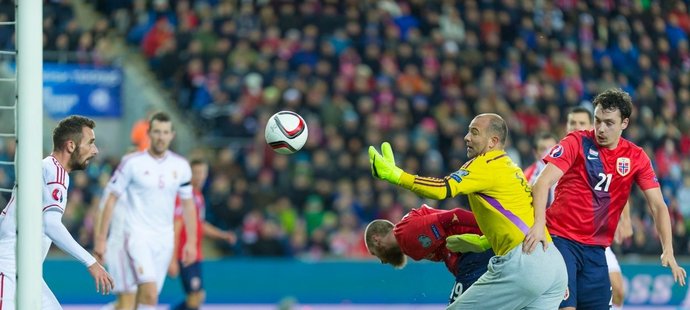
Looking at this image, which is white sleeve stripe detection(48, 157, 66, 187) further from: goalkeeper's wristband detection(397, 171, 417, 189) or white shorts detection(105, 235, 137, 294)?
white shorts detection(105, 235, 137, 294)

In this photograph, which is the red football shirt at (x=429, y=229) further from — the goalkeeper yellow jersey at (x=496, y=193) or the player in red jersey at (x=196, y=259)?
the player in red jersey at (x=196, y=259)

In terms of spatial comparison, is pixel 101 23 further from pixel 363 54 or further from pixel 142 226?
pixel 142 226

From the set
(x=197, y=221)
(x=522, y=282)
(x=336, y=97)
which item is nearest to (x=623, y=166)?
(x=522, y=282)

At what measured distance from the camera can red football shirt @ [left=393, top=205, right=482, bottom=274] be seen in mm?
7586

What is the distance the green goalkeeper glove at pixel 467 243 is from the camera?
7.45 metres

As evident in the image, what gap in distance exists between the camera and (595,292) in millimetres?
7816

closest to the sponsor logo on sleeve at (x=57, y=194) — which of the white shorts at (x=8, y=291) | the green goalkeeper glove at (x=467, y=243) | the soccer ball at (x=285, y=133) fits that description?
the white shorts at (x=8, y=291)

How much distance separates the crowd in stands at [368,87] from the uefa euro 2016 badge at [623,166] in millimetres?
8521

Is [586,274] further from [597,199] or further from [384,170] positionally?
[384,170]

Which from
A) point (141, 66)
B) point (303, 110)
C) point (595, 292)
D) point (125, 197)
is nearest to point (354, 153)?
point (303, 110)

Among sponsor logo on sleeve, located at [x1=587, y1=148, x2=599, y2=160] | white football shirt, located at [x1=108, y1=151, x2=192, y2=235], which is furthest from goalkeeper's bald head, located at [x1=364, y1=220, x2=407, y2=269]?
white football shirt, located at [x1=108, y1=151, x2=192, y2=235]

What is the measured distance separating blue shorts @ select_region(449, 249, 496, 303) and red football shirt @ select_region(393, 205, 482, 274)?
17cm

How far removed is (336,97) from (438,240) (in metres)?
10.1

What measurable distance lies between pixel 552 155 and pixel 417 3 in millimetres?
13312
